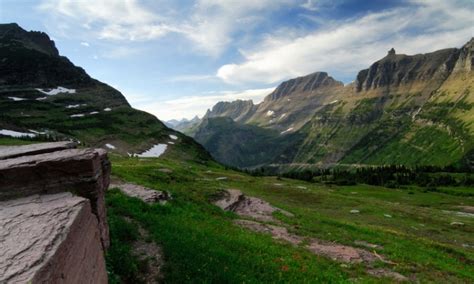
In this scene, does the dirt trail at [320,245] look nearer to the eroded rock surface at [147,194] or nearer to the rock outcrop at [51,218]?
the eroded rock surface at [147,194]

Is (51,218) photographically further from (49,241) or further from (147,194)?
(147,194)

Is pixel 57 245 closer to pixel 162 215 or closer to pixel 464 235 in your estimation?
pixel 162 215

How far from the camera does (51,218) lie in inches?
403

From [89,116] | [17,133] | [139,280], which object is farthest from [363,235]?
[89,116]

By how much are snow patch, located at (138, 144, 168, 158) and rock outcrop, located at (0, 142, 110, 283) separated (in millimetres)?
128068

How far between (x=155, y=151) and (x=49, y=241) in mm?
150327

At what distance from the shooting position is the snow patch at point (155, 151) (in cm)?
14348

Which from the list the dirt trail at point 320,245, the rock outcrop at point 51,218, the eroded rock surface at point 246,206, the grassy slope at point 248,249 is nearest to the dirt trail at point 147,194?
the grassy slope at point 248,249

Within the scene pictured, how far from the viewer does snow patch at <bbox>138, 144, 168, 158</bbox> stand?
14348 centimetres

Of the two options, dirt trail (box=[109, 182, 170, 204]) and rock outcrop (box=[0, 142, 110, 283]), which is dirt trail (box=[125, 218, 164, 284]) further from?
dirt trail (box=[109, 182, 170, 204])

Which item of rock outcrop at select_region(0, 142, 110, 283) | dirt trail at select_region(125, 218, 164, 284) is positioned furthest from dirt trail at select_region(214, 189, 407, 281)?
rock outcrop at select_region(0, 142, 110, 283)

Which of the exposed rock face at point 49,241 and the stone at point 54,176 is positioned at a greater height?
the stone at point 54,176

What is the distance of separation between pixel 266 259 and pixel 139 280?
781 centimetres

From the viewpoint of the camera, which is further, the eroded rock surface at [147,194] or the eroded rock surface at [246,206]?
the eroded rock surface at [246,206]
